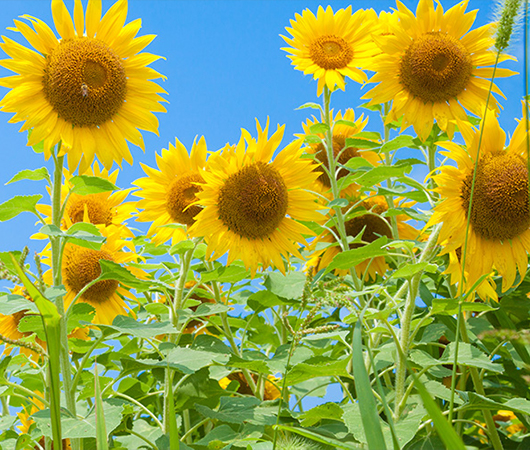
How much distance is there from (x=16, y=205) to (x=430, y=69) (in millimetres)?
1986

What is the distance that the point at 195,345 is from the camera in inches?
94.6

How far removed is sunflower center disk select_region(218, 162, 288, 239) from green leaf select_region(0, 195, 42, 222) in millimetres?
750

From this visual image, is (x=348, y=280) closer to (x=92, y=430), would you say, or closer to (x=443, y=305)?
(x=443, y=305)

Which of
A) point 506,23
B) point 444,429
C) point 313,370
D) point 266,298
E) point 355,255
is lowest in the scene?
point 444,429

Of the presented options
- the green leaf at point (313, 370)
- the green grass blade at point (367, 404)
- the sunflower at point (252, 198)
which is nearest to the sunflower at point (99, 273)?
the sunflower at point (252, 198)

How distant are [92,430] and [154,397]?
1.38 m

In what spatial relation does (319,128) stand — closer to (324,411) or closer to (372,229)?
(372,229)

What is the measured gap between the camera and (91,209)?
10.1 ft

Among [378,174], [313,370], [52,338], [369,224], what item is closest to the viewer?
[52,338]

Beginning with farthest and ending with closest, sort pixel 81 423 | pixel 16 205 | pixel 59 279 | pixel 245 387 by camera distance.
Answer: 1. pixel 245 387
2. pixel 16 205
3. pixel 59 279
4. pixel 81 423

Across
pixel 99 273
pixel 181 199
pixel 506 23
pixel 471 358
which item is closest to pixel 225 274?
pixel 181 199

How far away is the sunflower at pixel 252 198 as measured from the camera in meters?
2.32

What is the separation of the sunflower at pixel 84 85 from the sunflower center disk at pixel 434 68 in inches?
48.5

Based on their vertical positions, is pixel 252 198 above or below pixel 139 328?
above
